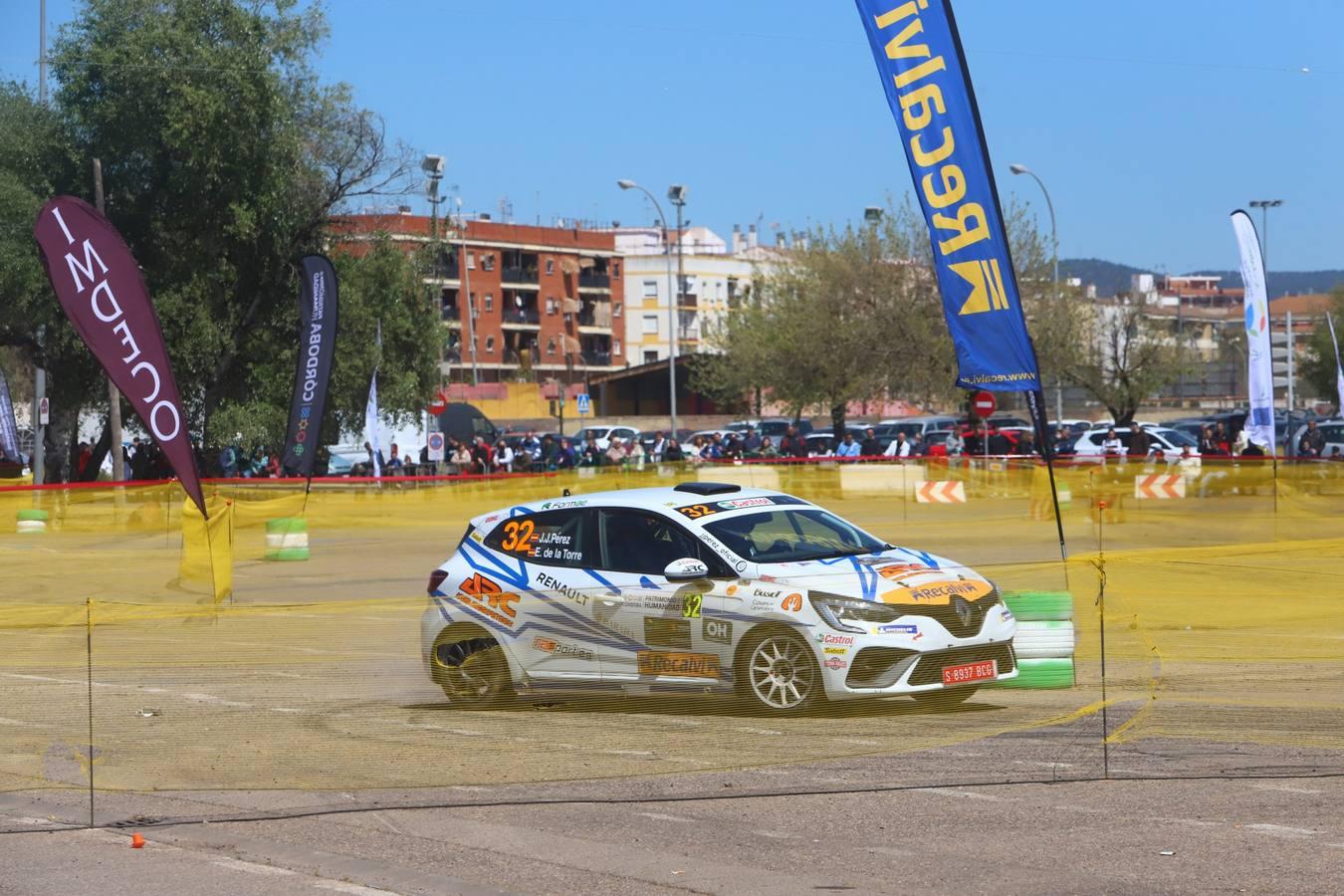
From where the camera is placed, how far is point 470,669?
10.3m

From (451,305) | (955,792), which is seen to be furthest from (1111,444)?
(451,305)

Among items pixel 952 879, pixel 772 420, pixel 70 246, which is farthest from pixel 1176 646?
pixel 772 420

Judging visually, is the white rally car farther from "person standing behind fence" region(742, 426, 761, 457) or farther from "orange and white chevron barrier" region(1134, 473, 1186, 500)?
"person standing behind fence" region(742, 426, 761, 457)

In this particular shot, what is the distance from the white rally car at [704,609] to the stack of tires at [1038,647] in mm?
76

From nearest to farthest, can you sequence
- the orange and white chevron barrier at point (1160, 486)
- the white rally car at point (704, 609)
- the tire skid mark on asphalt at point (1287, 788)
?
the tire skid mark on asphalt at point (1287, 788)
the white rally car at point (704, 609)
the orange and white chevron barrier at point (1160, 486)

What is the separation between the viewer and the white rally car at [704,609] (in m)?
9.59

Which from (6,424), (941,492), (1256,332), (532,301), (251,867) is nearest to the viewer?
(251,867)

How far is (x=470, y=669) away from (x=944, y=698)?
2853 millimetres

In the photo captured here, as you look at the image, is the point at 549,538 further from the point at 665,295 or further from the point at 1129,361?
the point at 665,295

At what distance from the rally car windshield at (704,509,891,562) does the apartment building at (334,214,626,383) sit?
93.0 metres

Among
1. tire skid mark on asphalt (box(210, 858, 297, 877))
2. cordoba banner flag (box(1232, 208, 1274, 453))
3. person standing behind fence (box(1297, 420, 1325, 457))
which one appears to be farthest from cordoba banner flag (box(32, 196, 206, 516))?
person standing behind fence (box(1297, 420, 1325, 457))

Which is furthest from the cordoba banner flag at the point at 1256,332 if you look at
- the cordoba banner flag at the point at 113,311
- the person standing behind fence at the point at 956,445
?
the cordoba banner flag at the point at 113,311

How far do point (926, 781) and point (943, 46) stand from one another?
6439 mm

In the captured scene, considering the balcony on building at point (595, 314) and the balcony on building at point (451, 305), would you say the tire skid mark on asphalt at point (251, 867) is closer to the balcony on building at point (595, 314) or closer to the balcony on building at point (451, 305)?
the balcony on building at point (451, 305)
